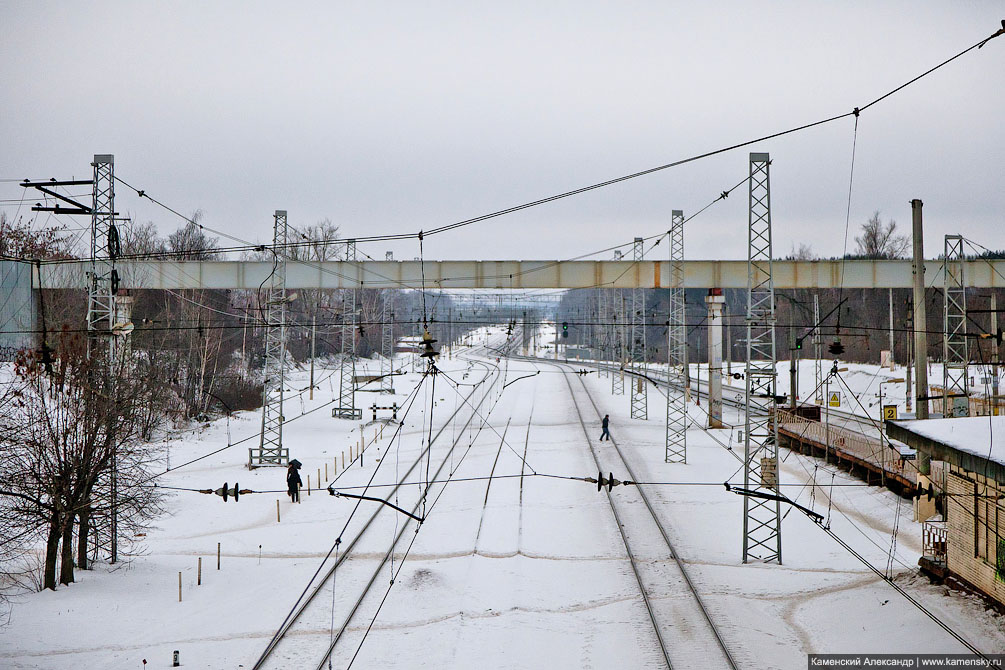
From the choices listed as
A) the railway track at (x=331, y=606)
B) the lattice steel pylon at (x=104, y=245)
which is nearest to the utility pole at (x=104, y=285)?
the lattice steel pylon at (x=104, y=245)

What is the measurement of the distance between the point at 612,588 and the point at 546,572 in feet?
5.76

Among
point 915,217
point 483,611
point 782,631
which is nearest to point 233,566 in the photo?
point 483,611

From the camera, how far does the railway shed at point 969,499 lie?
14.8m

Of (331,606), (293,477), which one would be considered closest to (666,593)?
(331,606)

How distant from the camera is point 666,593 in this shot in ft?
57.3

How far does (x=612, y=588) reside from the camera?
17.9 meters

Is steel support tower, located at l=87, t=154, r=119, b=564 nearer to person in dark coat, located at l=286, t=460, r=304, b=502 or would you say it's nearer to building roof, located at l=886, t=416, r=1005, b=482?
person in dark coat, located at l=286, t=460, r=304, b=502

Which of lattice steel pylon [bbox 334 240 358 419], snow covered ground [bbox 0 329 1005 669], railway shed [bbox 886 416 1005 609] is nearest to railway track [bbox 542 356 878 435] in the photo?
snow covered ground [bbox 0 329 1005 669]

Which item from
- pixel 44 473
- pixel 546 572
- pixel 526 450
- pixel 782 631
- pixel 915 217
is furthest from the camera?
pixel 526 450

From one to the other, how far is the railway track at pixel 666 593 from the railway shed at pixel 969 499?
17.8ft

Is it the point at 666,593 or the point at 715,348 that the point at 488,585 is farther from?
the point at 715,348

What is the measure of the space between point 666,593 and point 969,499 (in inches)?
257

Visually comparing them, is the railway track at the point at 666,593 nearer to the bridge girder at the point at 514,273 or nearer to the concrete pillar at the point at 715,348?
the bridge girder at the point at 514,273

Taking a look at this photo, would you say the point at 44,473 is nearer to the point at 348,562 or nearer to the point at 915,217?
the point at 348,562
